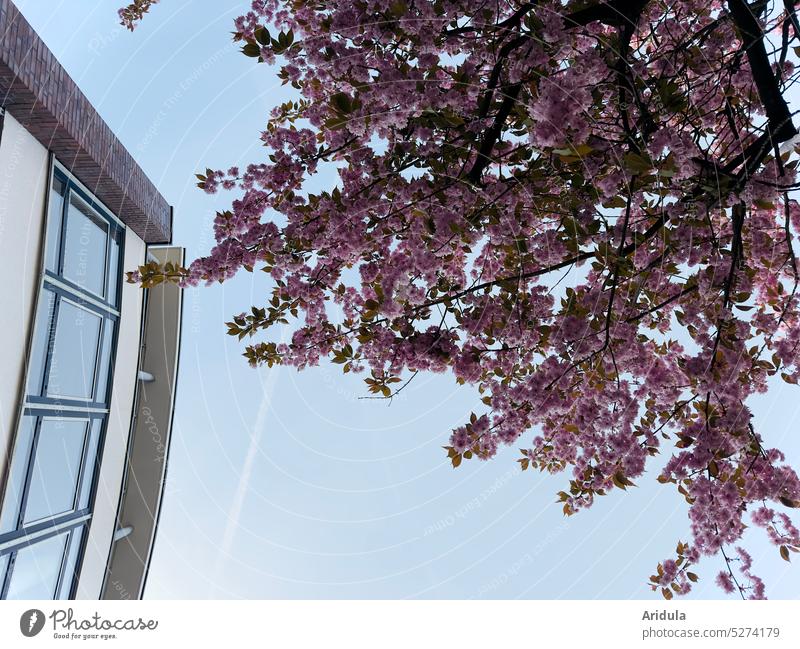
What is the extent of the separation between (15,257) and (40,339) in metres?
1.05

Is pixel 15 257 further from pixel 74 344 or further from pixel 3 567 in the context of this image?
pixel 3 567

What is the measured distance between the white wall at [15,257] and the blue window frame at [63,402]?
0.14 meters

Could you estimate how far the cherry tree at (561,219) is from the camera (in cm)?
215

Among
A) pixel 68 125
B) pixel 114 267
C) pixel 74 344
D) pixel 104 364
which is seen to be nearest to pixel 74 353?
pixel 74 344

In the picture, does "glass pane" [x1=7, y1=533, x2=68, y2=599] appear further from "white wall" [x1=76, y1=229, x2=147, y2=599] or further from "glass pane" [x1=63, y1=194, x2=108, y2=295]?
"glass pane" [x1=63, y1=194, x2=108, y2=295]

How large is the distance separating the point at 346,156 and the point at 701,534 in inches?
116

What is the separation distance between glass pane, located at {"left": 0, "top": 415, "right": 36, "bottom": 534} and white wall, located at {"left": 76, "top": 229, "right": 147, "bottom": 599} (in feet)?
6.23

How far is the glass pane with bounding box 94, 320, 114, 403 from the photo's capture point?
285 inches

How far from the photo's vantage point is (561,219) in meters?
2.60

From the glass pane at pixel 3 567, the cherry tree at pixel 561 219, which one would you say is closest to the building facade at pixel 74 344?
the glass pane at pixel 3 567

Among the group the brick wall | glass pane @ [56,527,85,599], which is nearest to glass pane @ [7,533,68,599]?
glass pane @ [56,527,85,599]
